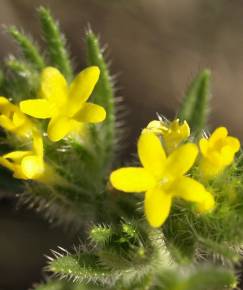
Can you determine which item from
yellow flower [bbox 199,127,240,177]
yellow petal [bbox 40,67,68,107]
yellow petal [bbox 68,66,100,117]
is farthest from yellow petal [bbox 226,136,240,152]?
yellow petal [bbox 40,67,68,107]

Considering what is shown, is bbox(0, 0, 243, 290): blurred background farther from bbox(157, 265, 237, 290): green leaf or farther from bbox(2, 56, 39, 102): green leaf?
bbox(157, 265, 237, 290): green leaf

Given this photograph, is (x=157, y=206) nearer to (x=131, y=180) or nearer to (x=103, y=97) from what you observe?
(x=131, y=180)

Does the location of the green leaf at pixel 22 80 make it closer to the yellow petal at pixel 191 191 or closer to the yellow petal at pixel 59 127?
the yellow petal at pixel 59 127

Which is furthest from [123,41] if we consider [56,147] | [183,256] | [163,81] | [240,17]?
[183,256]

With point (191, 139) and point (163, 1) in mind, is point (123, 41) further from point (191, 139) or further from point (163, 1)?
point (191, 139)

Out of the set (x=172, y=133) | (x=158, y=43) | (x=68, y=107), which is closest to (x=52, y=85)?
(x=68, y=107)
